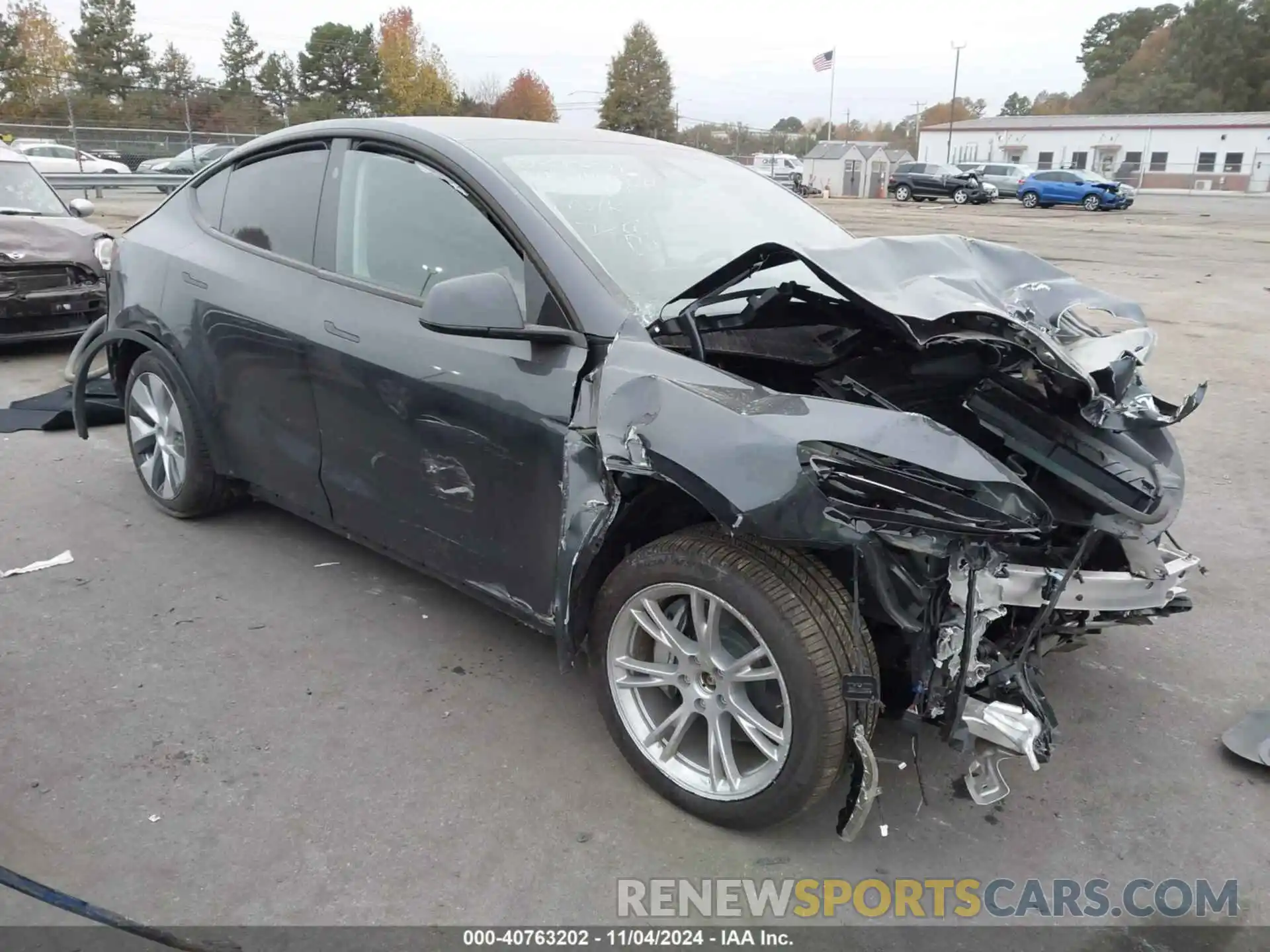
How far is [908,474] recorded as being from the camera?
2080 millimetres

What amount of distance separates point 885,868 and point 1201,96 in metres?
89.7

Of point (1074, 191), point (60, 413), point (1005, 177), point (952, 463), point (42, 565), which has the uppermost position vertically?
point (1005, 177)

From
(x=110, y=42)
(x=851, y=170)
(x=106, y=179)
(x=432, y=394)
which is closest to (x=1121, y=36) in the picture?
(x=851, y=170)

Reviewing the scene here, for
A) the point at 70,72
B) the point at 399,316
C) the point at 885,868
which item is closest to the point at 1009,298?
the point at 885,868

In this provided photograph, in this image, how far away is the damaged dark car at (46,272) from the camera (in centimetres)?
725

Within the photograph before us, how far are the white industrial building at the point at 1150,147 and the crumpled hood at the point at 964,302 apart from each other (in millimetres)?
65232

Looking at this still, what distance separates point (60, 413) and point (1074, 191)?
38.0 meters

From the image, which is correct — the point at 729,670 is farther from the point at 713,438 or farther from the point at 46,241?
the point at 46,241

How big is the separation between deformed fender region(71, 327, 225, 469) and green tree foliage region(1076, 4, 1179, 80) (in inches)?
4196

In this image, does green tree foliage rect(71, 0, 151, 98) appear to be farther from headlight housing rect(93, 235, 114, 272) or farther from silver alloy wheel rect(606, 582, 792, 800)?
silver alloy wheel rect(606, 582, 792, 800)

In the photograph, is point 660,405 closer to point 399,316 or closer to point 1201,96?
point 399,316

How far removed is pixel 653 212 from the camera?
10.6 feet

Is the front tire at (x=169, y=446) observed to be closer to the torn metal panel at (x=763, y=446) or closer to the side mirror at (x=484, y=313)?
the side mirror at (x=484, y=313)

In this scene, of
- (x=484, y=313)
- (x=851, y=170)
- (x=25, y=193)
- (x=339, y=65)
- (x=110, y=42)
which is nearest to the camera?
(x=484, y=313)
